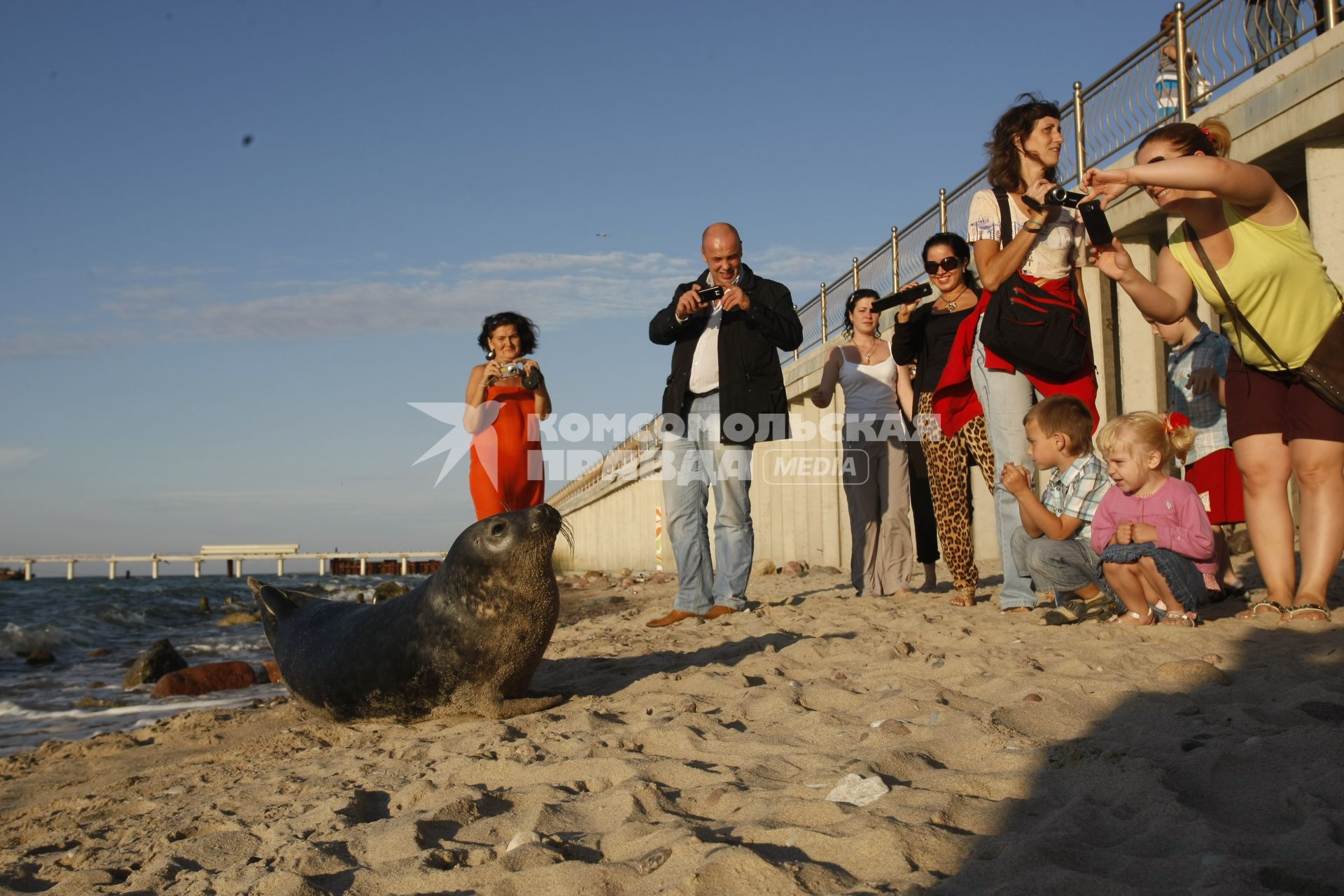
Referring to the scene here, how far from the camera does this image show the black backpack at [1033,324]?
496cm

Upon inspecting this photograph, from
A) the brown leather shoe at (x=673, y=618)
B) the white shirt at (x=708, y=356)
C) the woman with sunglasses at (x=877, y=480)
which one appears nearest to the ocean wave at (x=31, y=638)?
the brown leather shoe at (x=673, y=618)

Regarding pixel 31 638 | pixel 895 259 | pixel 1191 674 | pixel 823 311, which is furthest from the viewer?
pixel 823 311

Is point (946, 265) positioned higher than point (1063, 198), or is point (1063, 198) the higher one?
point (946, 265)

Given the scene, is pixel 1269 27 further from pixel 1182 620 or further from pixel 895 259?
pixel 895 259

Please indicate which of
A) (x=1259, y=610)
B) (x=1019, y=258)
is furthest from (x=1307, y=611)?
(x=1019, y=258)

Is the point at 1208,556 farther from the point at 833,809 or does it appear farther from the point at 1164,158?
the point at 833,809

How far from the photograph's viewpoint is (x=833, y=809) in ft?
7.70

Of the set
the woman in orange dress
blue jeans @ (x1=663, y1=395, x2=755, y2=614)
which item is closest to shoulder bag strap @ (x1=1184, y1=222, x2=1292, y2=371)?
blue jeans @ (x1=663, y1=395, x2=755, y2=614)

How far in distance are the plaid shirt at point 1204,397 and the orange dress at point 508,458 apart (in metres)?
3.71

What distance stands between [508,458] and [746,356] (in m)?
1.59

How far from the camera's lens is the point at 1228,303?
4.03 m

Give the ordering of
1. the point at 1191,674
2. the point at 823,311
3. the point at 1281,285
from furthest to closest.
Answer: the point at 823,311 → the point at 1281,285 → the point at 1191,674

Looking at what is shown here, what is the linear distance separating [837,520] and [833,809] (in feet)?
39.5

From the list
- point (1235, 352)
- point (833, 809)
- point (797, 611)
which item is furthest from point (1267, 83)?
point (833, 809)
